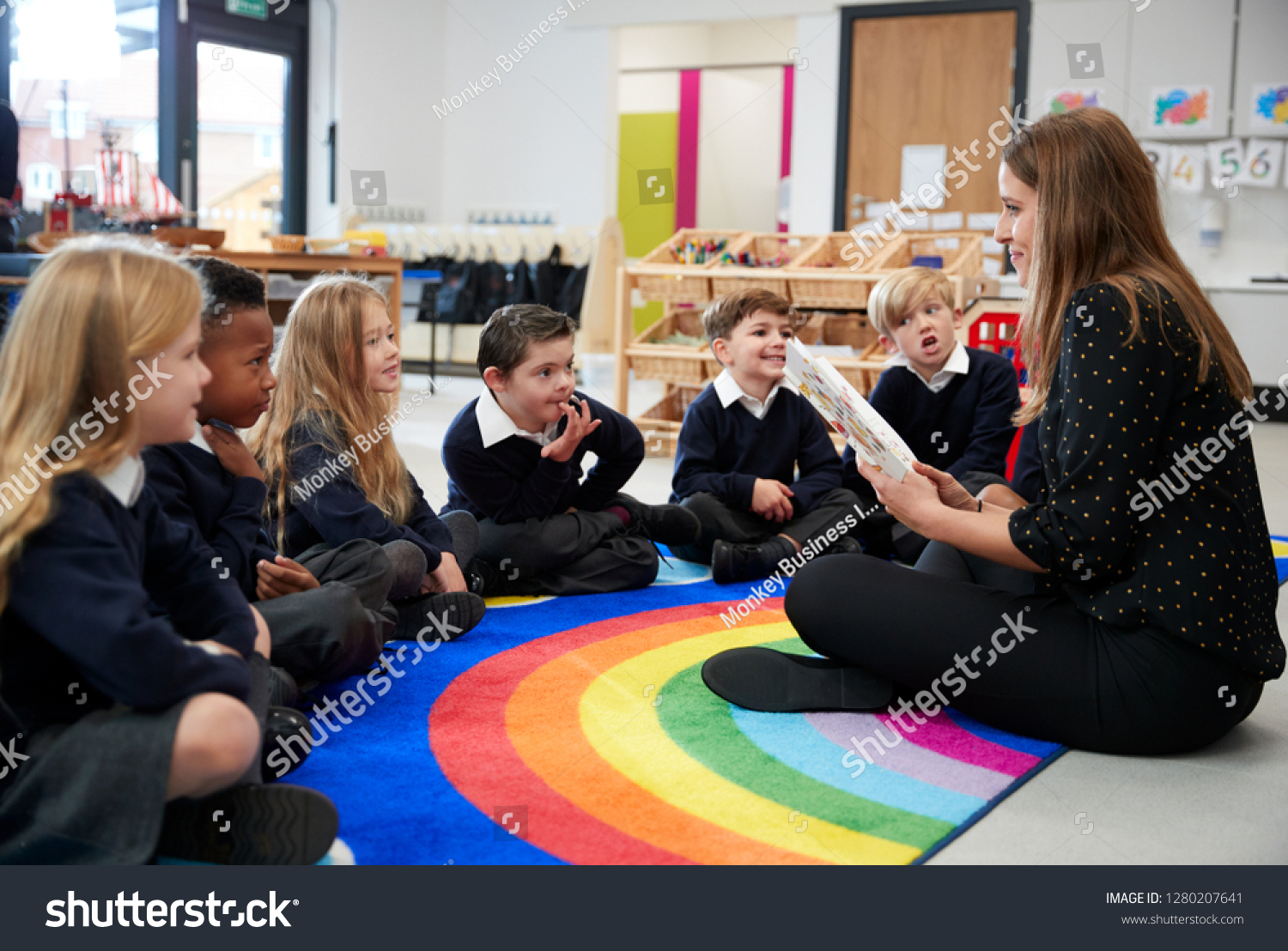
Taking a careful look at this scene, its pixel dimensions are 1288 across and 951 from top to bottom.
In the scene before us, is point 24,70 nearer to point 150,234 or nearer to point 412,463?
point 150,234

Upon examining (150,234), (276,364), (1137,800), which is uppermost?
(150,234)

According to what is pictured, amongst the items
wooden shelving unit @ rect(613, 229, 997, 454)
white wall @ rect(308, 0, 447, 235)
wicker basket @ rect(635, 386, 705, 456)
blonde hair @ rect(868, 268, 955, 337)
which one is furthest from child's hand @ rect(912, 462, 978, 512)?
white wall @ rect(308, 0, 447, 235)

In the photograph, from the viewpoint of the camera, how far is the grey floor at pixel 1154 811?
115cm

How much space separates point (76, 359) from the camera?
0.98 metres

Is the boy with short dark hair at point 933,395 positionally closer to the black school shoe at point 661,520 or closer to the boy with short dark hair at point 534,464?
the black school shoe at point 661,520

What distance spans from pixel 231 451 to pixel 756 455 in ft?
4.53

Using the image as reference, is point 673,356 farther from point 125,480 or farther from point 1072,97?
point 1072,97

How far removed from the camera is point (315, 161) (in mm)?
7555

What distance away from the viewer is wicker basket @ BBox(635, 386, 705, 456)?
416 cm

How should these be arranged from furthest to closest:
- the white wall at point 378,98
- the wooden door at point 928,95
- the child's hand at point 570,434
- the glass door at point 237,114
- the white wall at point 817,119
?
the white wall at point 378,98, the white wall at point 817,119, the glass door at point 237,114, the wooden door at point 928,95, the child's hand at point 570,434

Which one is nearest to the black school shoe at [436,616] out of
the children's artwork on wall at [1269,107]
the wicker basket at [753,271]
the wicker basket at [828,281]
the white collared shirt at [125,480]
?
the white collared shirt at [125,480]

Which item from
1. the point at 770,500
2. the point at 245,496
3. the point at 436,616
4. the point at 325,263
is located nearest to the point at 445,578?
the point at 436,616
